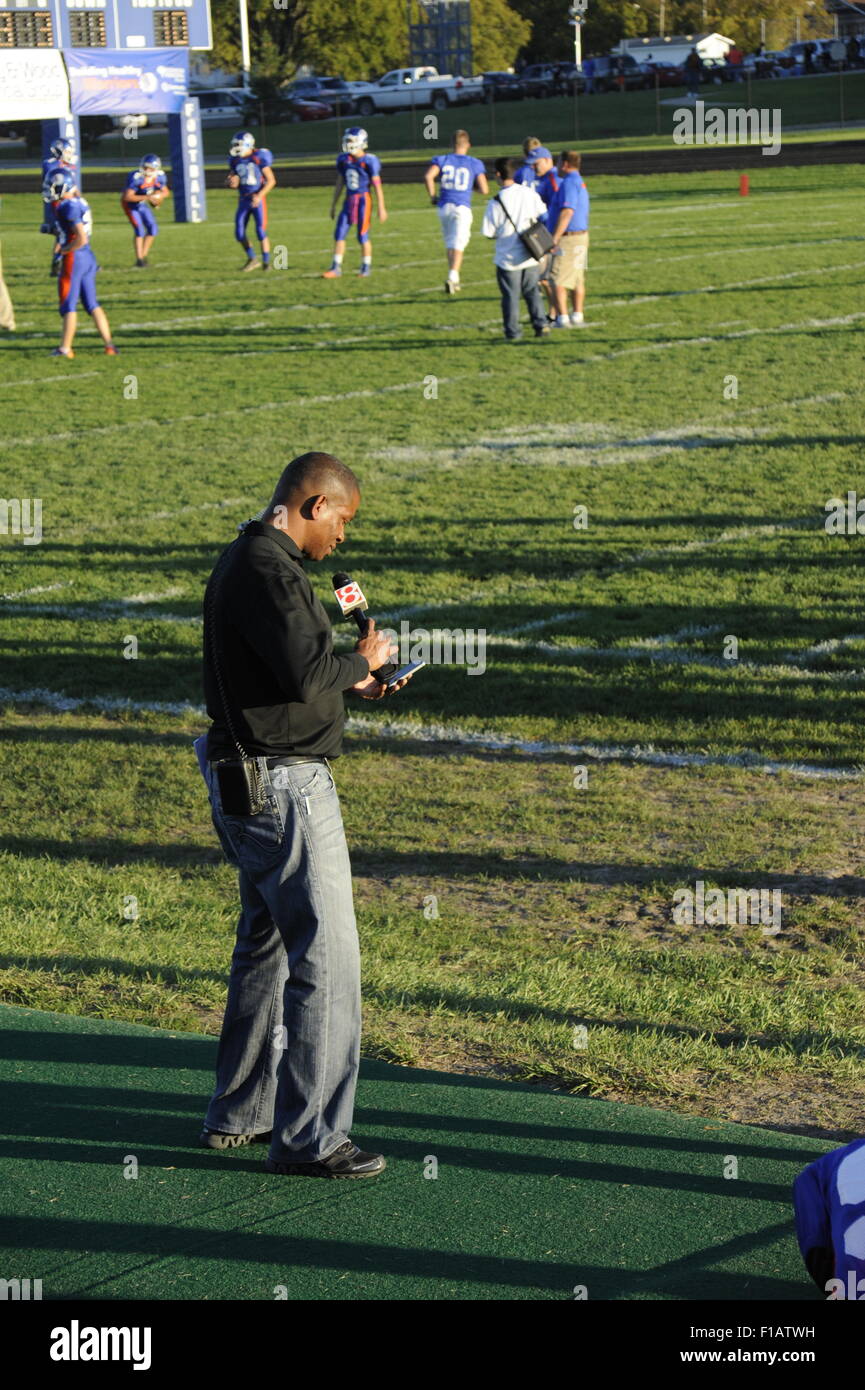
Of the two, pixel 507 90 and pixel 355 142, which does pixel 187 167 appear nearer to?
pixel 355 142

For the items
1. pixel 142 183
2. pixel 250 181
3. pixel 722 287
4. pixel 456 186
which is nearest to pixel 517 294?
pixel 456 186

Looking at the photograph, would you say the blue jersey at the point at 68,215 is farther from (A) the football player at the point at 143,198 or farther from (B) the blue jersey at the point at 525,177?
(A) the football player at the point at 143,198

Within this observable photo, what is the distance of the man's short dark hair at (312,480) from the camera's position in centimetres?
419

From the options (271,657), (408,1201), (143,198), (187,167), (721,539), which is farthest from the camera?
(187,167)

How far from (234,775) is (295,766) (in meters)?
0.15

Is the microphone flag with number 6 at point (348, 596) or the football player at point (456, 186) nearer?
the microphone flag with number 6 at point (348, 596)

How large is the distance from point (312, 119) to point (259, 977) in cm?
7023

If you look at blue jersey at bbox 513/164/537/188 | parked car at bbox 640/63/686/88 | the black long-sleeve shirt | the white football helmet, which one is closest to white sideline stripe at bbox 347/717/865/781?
the black long-sleeve shirt

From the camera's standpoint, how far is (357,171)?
25.4 m

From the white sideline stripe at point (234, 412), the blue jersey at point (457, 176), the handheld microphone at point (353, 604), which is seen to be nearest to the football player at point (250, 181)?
the blue jersey at point (457, 176)

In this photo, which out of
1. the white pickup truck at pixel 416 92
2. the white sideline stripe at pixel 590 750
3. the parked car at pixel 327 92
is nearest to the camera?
the white sideline stripe at pixel 590 750

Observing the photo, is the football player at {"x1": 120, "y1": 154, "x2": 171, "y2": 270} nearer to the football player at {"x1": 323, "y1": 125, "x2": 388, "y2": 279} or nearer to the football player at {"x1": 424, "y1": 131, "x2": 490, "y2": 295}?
the football player at {"x1": 323, "y1": 125, "x2": 388, "y2": 279}

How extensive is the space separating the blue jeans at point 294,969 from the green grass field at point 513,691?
1.00m

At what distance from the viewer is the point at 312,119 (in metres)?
70.7
